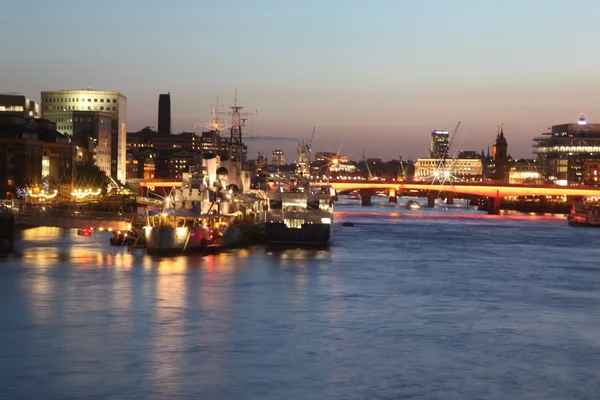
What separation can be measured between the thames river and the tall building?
354ft

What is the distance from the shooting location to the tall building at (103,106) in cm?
16338

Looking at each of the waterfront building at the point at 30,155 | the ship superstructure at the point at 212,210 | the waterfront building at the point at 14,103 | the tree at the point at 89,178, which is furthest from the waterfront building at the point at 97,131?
the ship superstructure at the point at 212,210

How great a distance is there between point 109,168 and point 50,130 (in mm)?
38565

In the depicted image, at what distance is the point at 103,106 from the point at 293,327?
469 ft

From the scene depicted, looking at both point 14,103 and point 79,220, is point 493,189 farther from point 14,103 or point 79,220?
point 79,220

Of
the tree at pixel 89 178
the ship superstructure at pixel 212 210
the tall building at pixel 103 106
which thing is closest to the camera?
the ship superstructure at pixel 212 210

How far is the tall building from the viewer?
536ft

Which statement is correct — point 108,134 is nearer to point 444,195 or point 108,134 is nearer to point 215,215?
point 444,195

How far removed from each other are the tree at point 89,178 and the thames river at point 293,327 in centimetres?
5128

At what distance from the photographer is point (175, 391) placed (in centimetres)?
2392

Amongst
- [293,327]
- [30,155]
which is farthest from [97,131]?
[293,327]

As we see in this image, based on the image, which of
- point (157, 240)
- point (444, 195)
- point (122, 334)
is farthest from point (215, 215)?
point (444, 195)

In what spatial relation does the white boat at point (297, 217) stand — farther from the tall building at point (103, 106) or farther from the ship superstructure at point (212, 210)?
the tall building at point (103, 106)

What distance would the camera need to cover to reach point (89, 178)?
109m
